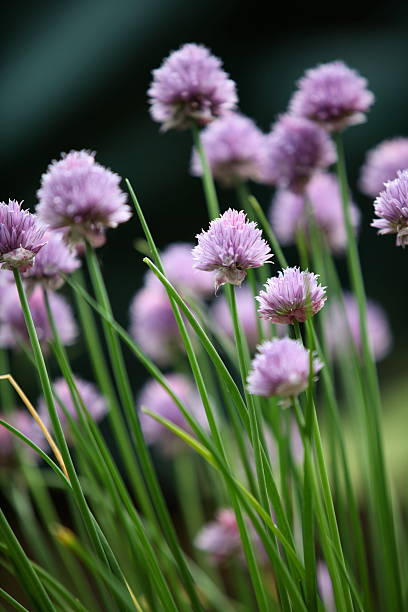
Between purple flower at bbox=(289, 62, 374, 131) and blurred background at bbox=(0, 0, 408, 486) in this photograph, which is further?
blurred background at bbox=(0, 0, 408, 486)

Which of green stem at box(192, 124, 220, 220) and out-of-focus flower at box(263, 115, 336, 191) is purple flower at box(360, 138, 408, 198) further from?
green stem at box(192, 124, 220, 220)

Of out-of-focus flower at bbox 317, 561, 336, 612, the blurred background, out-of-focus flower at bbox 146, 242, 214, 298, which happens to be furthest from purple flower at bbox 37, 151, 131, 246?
the blurred background

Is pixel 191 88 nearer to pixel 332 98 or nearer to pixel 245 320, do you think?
pixel 332 98

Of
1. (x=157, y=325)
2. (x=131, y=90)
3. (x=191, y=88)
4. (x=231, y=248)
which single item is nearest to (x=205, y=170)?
(x=191, y=88)

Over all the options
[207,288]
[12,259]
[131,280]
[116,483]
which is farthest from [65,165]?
[131,280]

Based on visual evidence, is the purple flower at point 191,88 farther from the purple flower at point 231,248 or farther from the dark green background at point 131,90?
the dark green background at point 131,90

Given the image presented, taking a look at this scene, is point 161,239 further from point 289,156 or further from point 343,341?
point 289,156
